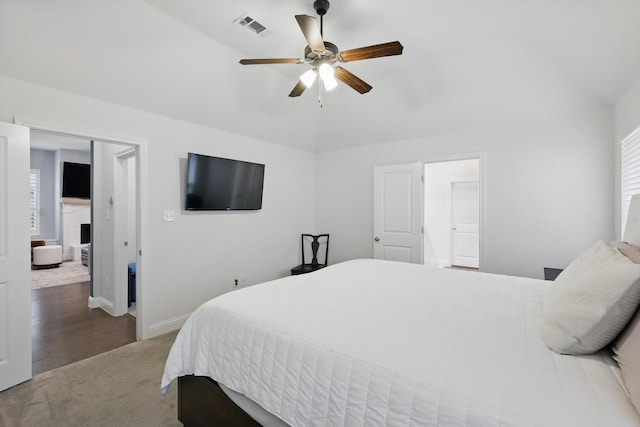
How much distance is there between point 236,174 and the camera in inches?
149

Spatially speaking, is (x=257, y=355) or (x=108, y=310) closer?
(x=257, y=355)

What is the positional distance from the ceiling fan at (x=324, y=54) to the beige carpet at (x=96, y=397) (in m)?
2.51

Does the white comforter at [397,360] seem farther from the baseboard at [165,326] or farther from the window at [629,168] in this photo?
the baseboard at [165,326]

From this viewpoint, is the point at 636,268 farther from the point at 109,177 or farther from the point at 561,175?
the point at 109,177

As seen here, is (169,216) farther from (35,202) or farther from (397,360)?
(35,202)

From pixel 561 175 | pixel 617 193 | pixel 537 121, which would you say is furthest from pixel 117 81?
pixel 617 193

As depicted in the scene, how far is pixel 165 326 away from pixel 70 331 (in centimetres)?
106

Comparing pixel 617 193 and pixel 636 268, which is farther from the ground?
pixel 617 193

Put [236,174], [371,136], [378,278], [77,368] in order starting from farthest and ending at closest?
[371,136], [236,174], [77,368], [378,278]

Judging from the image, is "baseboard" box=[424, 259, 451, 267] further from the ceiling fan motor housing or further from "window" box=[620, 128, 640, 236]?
the ceiling fan motor housing

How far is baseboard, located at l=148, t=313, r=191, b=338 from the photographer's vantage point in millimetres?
3088

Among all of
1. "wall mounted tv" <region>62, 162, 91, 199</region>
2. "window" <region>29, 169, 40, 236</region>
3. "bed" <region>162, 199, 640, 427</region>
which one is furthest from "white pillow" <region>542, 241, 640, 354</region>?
"window" <region>29, 169, 40, 236</region>

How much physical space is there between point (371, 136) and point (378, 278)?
8.83 feet

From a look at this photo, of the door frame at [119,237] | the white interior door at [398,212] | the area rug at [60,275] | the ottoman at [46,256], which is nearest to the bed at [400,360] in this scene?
the white interior door at [398,212]
